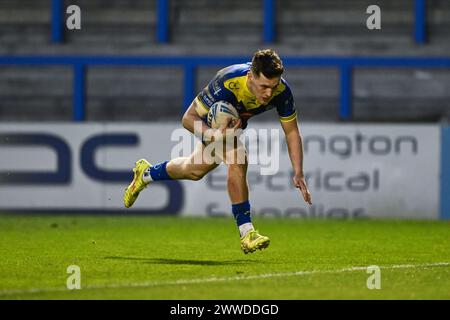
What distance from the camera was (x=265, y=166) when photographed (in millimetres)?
17312

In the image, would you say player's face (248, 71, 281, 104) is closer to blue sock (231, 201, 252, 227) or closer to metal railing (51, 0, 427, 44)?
blue sock (231, 201, 252, 227)

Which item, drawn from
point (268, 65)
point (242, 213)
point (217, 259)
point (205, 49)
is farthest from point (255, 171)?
point (268, 65)

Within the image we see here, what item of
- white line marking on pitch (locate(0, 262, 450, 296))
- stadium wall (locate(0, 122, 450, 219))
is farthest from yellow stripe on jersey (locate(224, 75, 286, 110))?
stadium wall (locate(0, 122, 450, 219))

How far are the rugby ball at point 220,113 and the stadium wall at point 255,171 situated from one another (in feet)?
21.1

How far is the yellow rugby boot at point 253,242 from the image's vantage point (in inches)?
407

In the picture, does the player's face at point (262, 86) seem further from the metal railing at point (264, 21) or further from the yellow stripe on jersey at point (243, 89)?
the metal railing at point (264, 21)

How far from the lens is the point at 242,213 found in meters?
10.7

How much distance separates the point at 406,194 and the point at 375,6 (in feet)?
15.1

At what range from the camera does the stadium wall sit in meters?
17.5

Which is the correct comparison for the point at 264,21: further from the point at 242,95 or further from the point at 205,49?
the point at 242,95

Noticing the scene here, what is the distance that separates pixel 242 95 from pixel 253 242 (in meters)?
1.33

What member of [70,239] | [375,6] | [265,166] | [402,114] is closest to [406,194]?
[265,166]

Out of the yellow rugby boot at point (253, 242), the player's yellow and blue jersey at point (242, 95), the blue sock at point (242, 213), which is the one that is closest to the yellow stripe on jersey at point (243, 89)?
the player's yellow and blue jersey at point (242, 95)
